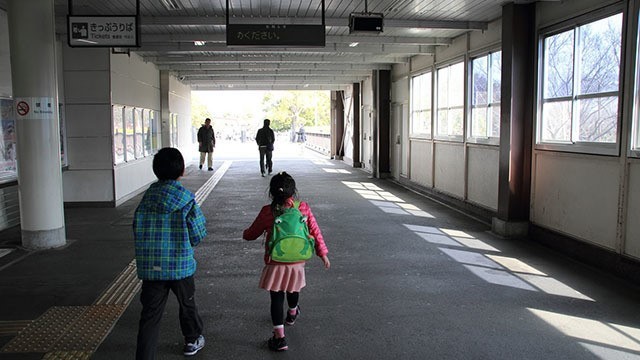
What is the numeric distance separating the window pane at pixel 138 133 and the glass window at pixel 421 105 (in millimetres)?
6811

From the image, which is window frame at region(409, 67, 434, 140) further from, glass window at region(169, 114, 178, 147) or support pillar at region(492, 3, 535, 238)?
glass window at region(169, 114, 178, 147)

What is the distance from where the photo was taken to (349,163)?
73.3 ft

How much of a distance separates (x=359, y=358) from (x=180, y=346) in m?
1.33

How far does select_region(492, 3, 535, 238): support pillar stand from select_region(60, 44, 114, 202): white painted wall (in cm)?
727

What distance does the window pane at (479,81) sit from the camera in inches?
395

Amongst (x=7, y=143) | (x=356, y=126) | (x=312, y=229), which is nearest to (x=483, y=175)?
(x=312, y=229)

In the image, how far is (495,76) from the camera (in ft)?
31.7

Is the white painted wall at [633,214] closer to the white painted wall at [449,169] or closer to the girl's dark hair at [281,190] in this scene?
the girl's dark hair at [281,190]

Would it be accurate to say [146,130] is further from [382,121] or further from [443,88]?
[443,88]

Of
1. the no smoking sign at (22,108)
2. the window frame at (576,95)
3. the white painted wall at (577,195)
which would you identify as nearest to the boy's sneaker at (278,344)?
the white painted wall at (577,195)

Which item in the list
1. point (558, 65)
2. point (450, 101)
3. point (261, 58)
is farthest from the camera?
point (261, 58)

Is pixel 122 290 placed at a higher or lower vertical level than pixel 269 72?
lower

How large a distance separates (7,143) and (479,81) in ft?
26.3

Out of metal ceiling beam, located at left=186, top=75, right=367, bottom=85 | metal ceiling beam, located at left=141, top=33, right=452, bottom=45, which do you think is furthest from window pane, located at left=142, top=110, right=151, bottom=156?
metal ceiling beam, located at left=186, top=75, right=367, bottom=85
